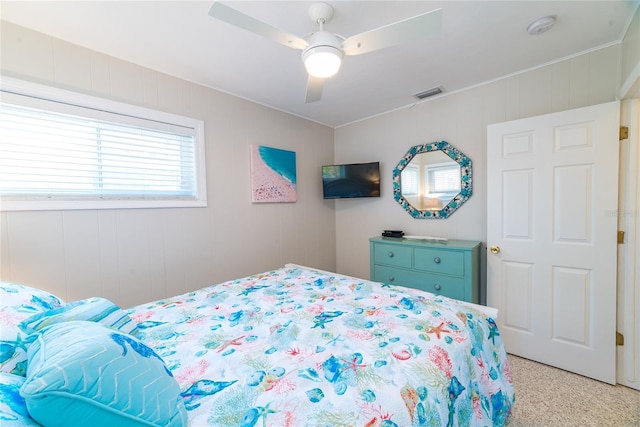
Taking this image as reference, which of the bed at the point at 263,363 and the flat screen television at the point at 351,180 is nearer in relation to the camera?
the bed at the point at 263,363

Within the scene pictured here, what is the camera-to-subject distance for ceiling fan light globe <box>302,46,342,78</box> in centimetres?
137

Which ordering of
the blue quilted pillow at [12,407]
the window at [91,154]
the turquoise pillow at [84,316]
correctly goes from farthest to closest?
1. the window at [91,154]
2. the turquoise pillow at [84,316]
3. the blue quilted pillow at [12,407]

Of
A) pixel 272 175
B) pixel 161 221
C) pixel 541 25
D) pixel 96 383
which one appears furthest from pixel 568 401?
pixel 161 221

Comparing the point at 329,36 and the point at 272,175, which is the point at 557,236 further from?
the point at 272,175

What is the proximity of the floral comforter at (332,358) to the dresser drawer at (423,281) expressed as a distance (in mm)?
971

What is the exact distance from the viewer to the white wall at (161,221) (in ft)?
5.43

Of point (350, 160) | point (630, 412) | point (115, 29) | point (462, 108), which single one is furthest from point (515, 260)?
point (115, 29)

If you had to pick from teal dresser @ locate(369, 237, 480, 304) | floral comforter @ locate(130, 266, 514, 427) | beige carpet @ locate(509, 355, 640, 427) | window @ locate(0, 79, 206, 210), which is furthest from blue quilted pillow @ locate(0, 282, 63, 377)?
teal dresser @ locate(369, 237, 480, 304)

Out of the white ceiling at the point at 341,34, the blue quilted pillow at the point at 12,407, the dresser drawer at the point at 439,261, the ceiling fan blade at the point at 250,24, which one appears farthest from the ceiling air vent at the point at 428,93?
Result: the blue quilted pillow at the point at 12,407

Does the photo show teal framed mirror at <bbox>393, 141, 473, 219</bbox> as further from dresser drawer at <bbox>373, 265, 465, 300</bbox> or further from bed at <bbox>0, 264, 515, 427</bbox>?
bed at <bbox>0, 264, 515, 427</bbox>

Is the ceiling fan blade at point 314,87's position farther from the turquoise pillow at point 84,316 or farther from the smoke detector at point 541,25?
the turquoise pillow at point 84,316

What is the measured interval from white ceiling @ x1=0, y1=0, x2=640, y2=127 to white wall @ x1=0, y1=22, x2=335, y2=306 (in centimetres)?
16

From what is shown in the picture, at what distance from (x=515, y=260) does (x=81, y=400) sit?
2.76m

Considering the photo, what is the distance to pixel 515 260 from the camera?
2238 millimetres
